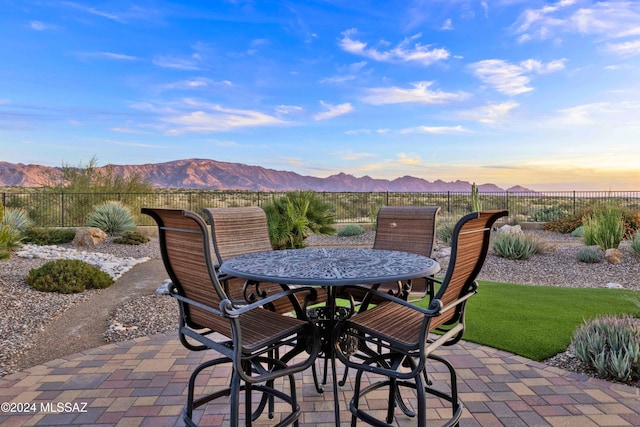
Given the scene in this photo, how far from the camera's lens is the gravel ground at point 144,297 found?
378 centimetres

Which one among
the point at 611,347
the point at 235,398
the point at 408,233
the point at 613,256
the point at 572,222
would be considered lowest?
the point at 613,256

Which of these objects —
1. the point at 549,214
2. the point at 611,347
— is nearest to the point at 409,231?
the point at 611,347

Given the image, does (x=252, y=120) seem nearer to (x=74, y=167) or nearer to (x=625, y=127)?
(x=74, y=167)

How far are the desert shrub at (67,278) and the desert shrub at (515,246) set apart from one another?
7685mm

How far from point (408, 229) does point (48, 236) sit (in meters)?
11.6

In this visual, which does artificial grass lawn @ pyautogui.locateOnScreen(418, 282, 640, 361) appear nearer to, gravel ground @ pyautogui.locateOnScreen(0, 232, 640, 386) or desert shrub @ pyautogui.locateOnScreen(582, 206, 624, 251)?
gravel ground @ pyautogui.locateOnScreen(0, 232, 640, 386)

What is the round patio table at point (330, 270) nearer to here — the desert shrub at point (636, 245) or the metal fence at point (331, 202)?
the desert shrub at point (636, 245)

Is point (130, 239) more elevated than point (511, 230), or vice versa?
point (511, 230)

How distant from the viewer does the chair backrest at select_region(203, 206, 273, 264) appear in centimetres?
320

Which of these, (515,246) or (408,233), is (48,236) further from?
(515,246)

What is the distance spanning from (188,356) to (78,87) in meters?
15.7

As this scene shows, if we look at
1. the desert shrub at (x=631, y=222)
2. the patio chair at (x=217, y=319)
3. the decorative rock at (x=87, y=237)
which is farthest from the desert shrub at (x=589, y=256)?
the decorative rock at (x=87, y=237)

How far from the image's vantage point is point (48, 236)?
11.0 m

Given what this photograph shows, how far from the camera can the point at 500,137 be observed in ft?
42.7
